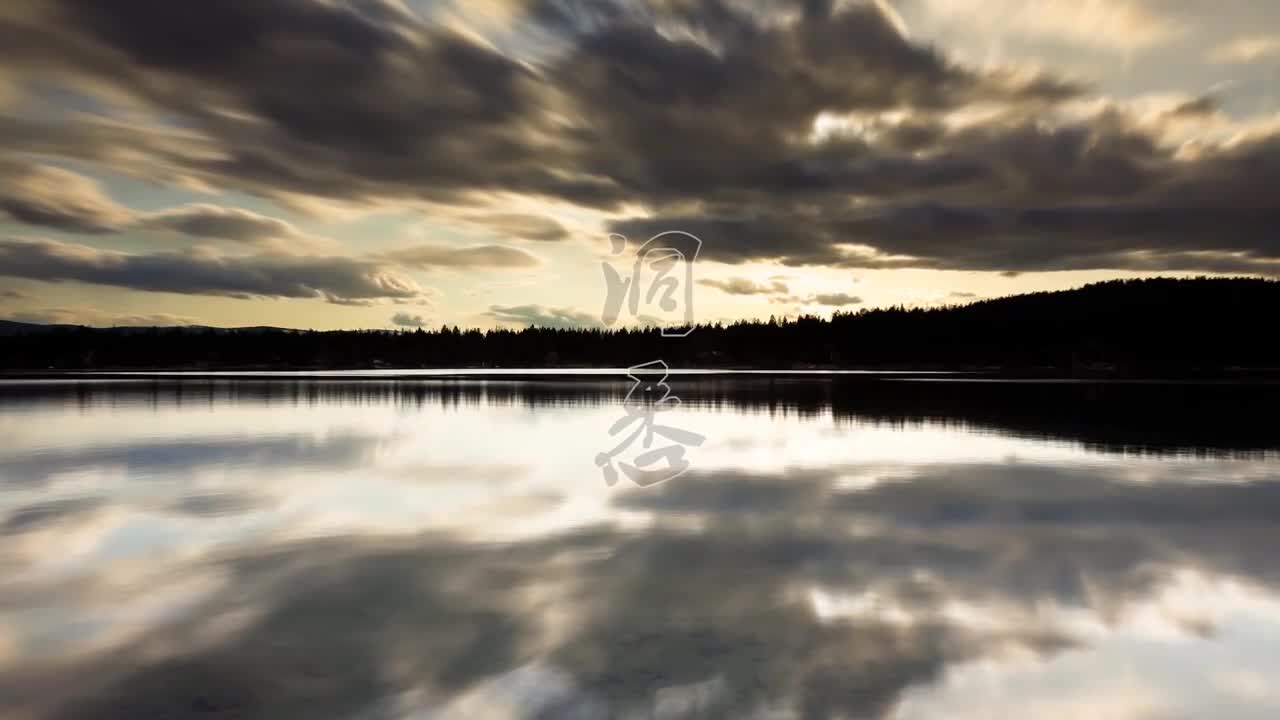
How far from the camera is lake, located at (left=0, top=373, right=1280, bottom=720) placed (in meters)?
7.38

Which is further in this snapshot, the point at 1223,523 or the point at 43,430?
the point at 43,430

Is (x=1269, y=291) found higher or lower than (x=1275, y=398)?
higher

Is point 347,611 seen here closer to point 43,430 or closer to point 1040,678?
point 1040,678

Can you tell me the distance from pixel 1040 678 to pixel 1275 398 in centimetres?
6559

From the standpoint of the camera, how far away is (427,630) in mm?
8969

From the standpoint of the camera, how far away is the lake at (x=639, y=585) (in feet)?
24.2

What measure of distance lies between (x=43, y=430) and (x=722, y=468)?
29.9 metres

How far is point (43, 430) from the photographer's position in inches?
1284

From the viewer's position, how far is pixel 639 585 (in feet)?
35.4

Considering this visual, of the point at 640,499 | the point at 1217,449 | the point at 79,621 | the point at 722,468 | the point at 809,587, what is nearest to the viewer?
the point at 79,621

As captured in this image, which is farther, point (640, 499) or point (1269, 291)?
point (1269, 291)

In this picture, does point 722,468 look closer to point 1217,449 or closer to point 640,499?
point 640,499

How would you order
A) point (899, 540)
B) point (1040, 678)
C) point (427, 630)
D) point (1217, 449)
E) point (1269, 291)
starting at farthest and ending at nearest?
point (1269, 291), point (1217, 449), point (899, 540), point (427, 630), point (1040, 678)

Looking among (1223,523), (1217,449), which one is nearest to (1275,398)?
(1217,449)
